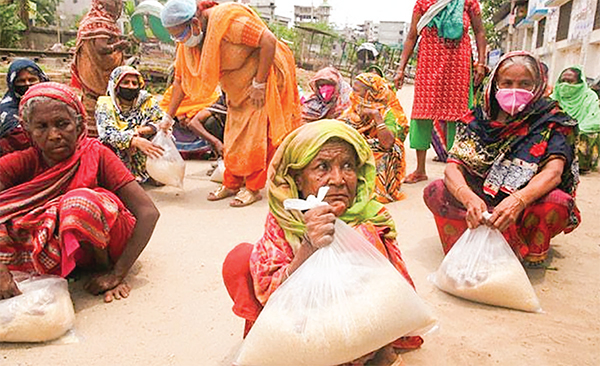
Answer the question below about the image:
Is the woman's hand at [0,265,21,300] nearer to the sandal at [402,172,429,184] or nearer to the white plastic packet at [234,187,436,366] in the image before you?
the white plastic packet at [234,187,436,366]

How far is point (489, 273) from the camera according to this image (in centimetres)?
240

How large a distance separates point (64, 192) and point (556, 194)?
8.24 ft

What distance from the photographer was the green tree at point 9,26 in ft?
68.2

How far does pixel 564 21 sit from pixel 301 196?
62.9ft

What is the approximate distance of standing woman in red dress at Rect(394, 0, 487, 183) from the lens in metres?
4.57

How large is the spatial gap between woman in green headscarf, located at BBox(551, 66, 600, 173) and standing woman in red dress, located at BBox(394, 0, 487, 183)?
1.61 metres

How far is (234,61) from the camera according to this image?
408 cm

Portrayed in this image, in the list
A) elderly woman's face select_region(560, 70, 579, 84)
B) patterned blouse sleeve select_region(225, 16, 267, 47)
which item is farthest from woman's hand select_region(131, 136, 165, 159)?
elderly woman's face select_region(560, 70, 579, 84)

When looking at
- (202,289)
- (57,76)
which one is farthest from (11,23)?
(202,289)

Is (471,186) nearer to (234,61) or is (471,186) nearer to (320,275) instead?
(320,275)

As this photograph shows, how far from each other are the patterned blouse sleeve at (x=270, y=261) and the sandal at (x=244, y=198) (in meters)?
2.45

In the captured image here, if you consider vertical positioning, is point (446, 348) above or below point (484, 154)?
below

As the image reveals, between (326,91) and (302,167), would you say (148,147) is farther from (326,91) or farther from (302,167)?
(302,167)

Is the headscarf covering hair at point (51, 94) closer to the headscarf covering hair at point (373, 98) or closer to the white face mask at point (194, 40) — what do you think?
the white face mask at point (194, 40)
